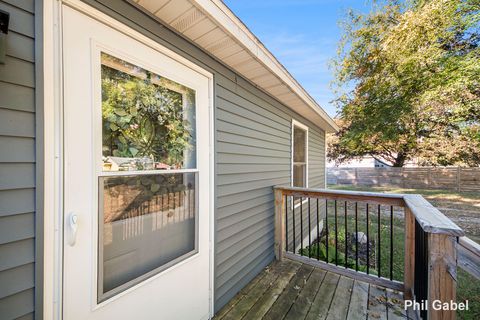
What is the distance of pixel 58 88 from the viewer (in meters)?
1.01

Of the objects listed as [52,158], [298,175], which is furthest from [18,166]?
[298,175]

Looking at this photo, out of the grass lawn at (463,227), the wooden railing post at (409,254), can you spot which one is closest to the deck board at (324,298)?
the wooden railing post at (409,254)

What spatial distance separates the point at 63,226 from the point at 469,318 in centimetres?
379

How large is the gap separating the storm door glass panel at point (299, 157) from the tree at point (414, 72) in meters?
4.52

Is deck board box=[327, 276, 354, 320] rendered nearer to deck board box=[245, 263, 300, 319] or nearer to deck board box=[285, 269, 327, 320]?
deck board box=[285, 269, 327, 320]

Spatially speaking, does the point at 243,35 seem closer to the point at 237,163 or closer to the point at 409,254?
the point at 237,163

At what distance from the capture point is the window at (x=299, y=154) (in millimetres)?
4137

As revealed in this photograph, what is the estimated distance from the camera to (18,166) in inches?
35.9

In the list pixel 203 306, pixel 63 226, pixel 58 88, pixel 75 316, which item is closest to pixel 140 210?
pixel 63 226

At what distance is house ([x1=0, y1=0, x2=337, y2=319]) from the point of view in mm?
928

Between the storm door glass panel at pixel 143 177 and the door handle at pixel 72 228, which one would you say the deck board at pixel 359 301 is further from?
the door handle at pixel 72 228

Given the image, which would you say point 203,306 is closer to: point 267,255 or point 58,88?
point 267,255

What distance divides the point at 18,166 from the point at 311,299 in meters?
2.43

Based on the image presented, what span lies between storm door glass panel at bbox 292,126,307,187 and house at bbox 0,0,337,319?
6.65 ft
